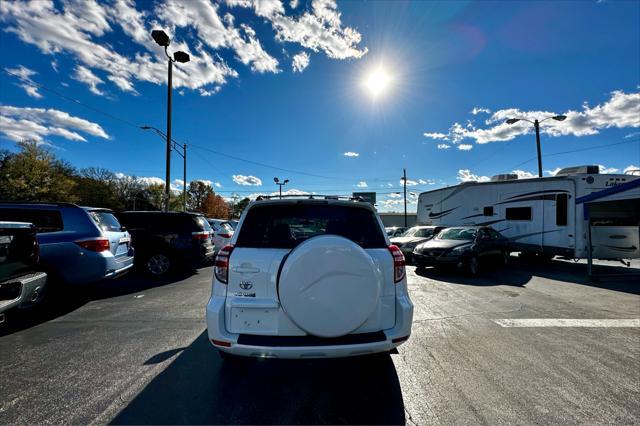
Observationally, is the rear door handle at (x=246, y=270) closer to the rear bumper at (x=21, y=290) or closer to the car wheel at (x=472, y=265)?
the rear bumper at (x=21, y=290)

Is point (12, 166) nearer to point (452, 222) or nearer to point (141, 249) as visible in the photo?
point (141, 249)

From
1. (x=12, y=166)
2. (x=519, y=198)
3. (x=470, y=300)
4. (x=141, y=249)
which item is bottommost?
(x=470, y=300)

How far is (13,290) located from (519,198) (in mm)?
15097

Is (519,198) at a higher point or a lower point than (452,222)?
higher

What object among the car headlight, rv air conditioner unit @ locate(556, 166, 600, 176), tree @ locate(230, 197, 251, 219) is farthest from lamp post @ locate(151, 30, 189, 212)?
tree @ locate(230, 197, 251, 219)

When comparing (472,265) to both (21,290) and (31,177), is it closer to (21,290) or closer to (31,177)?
(21,290)

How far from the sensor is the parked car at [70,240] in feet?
16.0

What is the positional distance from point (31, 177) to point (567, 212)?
55418 mm

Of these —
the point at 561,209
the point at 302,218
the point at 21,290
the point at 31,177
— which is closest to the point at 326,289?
the point at 302,218

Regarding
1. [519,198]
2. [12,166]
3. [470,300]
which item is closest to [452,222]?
[519,198]

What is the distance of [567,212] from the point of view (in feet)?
32.9

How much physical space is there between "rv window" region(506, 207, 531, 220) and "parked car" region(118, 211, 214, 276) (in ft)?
41.3

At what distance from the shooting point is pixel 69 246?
4.96 m

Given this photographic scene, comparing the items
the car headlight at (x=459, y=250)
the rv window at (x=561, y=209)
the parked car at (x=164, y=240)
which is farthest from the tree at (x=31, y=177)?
the rv window at (x=561, y=209)
